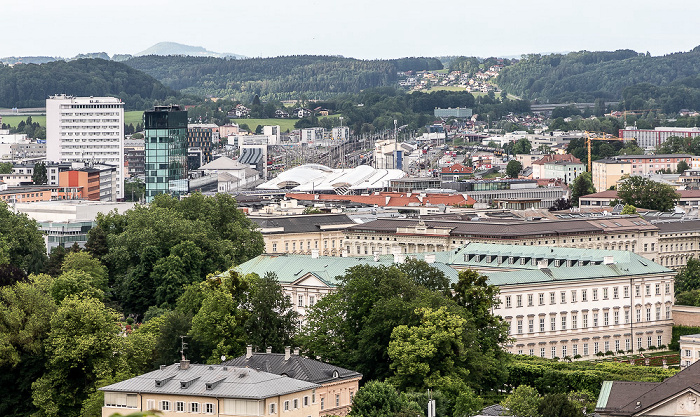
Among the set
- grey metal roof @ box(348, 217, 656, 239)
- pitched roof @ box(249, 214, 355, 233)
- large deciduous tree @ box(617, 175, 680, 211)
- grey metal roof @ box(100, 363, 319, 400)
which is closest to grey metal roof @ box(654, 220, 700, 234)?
grey metal roof @ box(348, 217, 656, 239)

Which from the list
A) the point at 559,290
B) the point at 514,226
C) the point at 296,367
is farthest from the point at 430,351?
the point at 514,226

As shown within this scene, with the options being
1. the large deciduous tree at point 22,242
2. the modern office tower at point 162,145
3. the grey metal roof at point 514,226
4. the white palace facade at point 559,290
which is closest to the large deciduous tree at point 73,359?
the white palace facade at point 559,290

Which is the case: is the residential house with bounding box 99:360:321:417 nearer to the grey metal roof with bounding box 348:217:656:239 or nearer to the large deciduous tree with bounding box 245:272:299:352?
the large deciduous tree with bounding box 245:272:299:352

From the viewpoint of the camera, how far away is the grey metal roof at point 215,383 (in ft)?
221

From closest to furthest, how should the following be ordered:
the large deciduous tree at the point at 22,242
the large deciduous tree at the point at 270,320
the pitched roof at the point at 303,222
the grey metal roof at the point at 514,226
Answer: the large deciduous tree at the point at 270,320 < the large deciduous tree at the point at 22,242 < the grey metal roof at the point at 514,226 < the pitched roof at the point at 303,222

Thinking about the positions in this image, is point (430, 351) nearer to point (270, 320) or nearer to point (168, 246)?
point (270, 320)

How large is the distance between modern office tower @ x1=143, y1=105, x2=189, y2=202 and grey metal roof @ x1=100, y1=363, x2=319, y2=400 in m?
122

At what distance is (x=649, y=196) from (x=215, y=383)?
367 ft

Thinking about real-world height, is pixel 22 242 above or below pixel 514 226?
below

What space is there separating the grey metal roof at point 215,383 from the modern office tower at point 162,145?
12191 cm

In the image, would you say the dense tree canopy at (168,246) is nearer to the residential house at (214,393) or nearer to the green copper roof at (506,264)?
the green copper roof at (506,264)

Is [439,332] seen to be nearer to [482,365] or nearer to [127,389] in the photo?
[482,365]

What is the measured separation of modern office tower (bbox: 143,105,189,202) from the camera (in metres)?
193

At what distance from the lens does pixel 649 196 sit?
174000 millimetres
